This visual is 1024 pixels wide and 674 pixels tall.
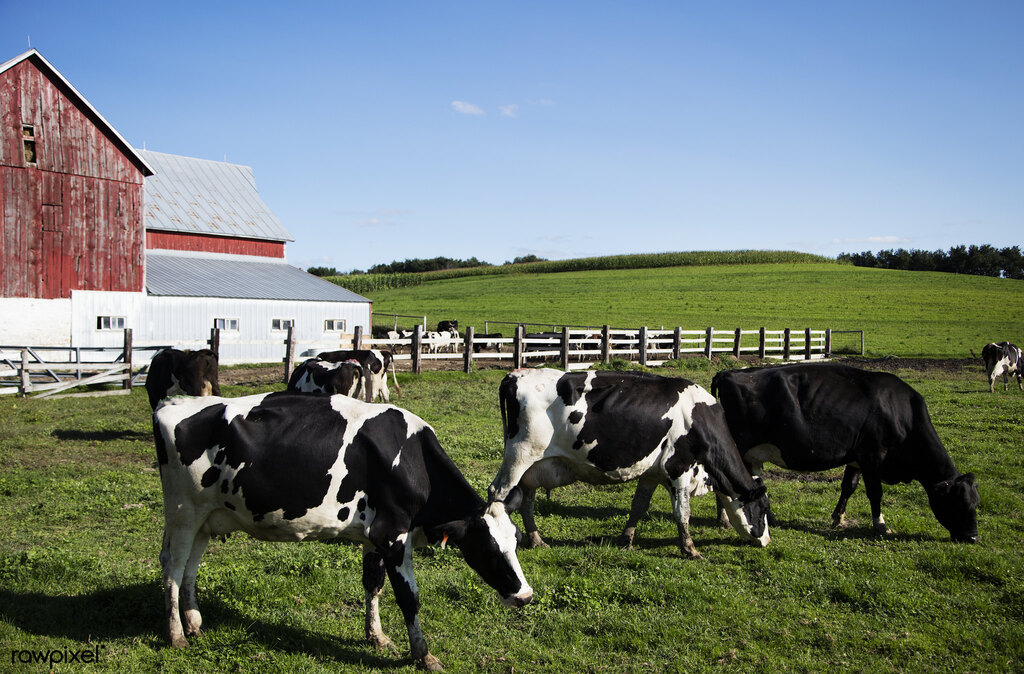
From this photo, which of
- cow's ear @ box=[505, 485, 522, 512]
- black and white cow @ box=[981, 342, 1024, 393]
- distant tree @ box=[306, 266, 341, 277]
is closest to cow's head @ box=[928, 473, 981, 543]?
cow's ear @ box=[505, 485, 522, 512]

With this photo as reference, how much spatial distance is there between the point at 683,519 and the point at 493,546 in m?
2.91

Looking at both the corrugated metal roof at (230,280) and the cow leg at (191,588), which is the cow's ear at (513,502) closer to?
the cow leg at (191,588)

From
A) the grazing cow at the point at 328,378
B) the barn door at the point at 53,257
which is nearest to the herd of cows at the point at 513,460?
the grazing cow at the point at 328,378

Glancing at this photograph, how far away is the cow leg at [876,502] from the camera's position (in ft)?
26.2

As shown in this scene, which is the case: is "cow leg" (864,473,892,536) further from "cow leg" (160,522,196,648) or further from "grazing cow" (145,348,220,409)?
"grazing cow" (145,348,220,409)

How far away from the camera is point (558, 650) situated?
5230 mm

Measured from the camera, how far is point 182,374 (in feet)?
45.1

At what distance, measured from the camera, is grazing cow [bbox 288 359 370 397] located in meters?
13.4

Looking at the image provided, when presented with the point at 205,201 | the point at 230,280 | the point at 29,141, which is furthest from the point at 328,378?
the point at 205,201

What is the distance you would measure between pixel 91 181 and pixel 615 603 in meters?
25.1

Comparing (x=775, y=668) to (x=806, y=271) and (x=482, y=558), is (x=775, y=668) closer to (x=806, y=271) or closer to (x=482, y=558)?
(x=482, y=558)

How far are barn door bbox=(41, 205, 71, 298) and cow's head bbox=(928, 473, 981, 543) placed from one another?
25.3m

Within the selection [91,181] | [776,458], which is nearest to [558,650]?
[776,458]

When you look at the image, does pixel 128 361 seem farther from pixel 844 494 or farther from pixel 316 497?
pixel 844 494
